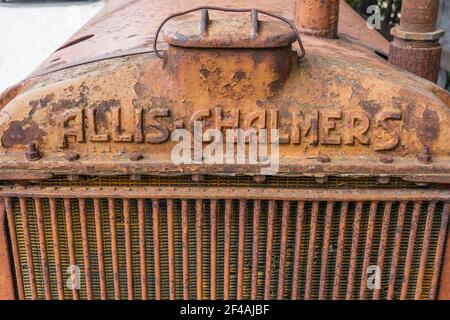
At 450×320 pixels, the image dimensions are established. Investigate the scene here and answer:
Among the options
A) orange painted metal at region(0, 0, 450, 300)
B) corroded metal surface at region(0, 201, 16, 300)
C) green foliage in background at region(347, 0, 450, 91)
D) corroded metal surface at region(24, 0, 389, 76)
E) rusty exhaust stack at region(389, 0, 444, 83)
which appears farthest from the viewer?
green foliage in background at region(347, 0, 450, 91)

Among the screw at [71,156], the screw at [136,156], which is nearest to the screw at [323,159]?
the screw at [136,156]

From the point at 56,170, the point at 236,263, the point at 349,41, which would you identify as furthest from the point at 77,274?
the point at 349,41

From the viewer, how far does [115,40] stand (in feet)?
10.5

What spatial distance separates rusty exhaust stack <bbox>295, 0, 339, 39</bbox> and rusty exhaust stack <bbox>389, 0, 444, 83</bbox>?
12.3 inches

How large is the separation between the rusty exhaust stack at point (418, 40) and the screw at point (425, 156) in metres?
0.85

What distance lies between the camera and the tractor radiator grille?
2436 millimetres

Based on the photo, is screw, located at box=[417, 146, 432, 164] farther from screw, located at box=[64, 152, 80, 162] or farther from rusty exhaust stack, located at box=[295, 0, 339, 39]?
screw, located at box=[64, 152, 80, 162]

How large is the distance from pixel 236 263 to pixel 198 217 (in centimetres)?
27

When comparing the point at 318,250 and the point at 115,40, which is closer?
the point at 318,250

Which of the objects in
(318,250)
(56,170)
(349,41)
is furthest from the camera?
(349,41)

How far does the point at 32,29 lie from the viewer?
5.96 meters

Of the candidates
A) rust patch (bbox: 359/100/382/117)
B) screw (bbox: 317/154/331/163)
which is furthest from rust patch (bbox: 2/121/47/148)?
rust patch (bbox: 359/100/382/117)

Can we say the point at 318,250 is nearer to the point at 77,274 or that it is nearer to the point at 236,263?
the point at 236,263
